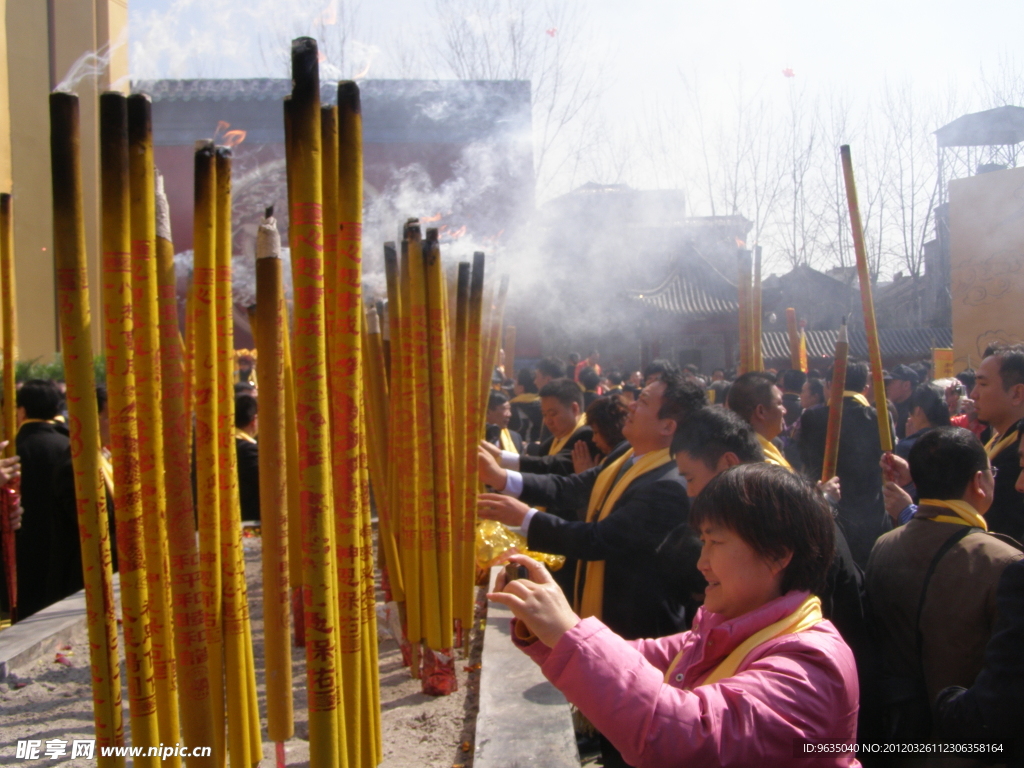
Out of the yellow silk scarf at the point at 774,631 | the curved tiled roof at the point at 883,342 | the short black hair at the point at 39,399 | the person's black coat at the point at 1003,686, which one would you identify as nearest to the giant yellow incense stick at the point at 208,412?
the yellow silk scarf at the point at 774,631

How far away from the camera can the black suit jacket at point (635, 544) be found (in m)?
2.36

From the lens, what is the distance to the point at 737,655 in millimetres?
1258

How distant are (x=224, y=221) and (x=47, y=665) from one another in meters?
2.55

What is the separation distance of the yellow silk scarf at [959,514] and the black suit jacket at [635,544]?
692 millimetres

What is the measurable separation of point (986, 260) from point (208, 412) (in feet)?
25.2

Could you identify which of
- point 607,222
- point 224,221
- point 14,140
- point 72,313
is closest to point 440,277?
point 224,221

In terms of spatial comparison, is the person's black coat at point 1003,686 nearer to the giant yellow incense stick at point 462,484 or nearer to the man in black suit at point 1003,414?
the man in black suit at point 1003,414

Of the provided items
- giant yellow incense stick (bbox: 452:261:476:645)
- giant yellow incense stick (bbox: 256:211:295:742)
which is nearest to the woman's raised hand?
giant yellow incense stick (bbox: 256:211:295:742)

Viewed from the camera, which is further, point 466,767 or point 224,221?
point 466,767

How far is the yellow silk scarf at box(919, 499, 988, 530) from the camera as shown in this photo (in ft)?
6.30

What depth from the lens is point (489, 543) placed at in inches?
149

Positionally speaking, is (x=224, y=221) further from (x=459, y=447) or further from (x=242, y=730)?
(x=459, y=447)

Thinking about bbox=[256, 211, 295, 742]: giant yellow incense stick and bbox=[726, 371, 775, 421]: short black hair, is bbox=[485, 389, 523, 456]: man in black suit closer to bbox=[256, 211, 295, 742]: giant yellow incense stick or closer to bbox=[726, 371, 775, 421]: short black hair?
bbox=[726, 371, 775, 421]: short black hair

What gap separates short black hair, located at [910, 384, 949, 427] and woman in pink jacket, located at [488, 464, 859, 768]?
318 cm
